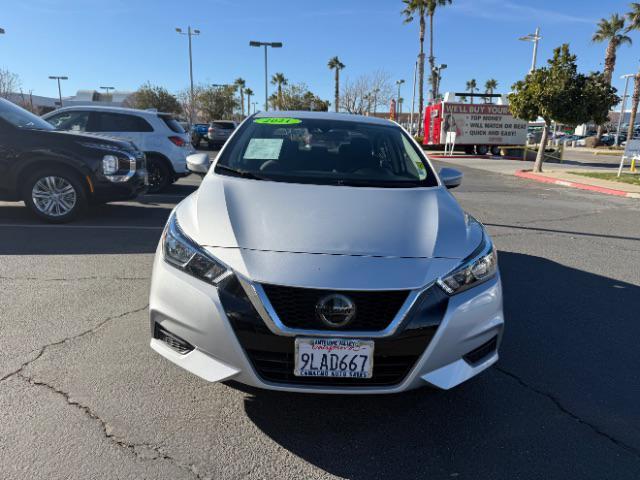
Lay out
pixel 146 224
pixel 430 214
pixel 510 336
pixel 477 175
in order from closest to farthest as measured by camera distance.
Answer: pixel 430 214
pixel 510 336
pixel 146 224
pixel 477 175

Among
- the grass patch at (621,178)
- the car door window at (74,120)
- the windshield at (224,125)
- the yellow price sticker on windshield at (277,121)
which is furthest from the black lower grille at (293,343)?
the windshield at (224,125)

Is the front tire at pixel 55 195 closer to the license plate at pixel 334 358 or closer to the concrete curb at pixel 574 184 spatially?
the license plate at pixel 334 358

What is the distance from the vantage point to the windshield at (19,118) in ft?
22.4

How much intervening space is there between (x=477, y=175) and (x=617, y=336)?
15.3 m

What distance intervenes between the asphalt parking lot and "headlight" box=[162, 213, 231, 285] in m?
0.73

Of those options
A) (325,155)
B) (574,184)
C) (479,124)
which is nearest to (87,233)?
(325,155)

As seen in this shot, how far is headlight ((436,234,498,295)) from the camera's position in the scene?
2350mm

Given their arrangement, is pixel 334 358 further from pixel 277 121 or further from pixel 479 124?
pixel 479 124

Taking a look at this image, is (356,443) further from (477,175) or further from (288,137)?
(477,175)

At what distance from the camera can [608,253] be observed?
6430 mm

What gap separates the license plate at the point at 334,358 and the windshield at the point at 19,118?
6510 mm

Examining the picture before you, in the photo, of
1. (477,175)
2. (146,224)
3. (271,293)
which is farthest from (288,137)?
(477,175)

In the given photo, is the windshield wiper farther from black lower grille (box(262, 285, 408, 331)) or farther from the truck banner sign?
the truck banner sign

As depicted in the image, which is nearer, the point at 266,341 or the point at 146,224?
the point at 266,341
